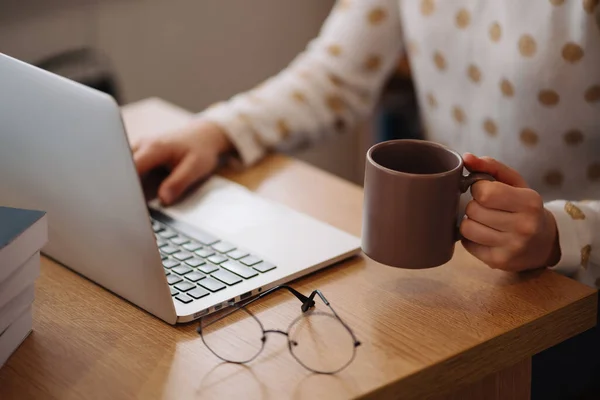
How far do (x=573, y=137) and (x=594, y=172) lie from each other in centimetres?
6

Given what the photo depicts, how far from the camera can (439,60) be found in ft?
3.96

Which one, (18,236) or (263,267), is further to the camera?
(263,267)

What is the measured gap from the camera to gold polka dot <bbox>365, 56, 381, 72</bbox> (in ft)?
4.18

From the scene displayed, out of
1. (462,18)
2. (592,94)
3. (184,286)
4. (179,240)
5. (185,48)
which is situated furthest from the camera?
(185,48)

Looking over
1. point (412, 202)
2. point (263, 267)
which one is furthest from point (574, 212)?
point (263, 267)

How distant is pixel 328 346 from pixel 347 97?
0.64m

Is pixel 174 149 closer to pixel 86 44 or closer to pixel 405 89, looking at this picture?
pixel 86 44

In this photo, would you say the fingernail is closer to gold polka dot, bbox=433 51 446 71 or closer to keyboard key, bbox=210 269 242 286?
keyboard key, bbox=210 269 242 286

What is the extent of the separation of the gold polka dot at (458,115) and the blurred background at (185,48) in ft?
2.89

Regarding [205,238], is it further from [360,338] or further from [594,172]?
[594,172]

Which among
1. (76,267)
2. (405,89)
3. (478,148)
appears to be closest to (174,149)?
(76,267)

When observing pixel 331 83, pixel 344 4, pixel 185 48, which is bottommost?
pixel 185 48

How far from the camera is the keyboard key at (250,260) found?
2.81ft

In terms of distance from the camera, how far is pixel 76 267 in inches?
34.0
